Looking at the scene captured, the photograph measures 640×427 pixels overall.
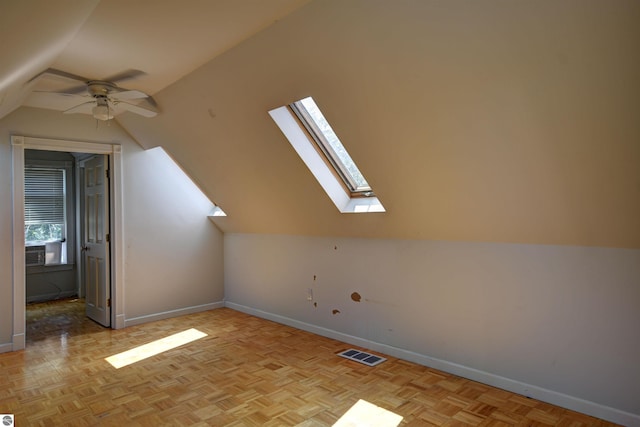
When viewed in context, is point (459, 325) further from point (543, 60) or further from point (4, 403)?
point (4, 403)

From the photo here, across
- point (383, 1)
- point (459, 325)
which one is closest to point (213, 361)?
point (459, 325)

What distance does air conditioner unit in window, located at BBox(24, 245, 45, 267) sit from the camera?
19.3ft

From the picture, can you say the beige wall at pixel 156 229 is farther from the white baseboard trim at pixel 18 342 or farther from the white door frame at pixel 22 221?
the white baseboard trim at pixel 18 342

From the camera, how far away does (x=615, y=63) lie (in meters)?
1.72

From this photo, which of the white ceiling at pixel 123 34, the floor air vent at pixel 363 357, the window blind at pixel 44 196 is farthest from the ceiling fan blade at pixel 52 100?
the floor air vent at pixel 363 357

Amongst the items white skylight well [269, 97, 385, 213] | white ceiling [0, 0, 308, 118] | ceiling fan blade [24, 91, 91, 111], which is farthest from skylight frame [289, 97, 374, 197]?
ceiling fan blade [24, 91, 91, 111]

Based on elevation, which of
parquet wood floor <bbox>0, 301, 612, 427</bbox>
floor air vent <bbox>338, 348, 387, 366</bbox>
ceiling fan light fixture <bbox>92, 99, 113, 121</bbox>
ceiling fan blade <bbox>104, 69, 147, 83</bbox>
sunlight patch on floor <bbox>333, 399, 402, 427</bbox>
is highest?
ceiling fan blade <bbox>104, 69, 147, 83</bbox>

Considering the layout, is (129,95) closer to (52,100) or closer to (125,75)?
(125,75)

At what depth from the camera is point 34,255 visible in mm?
5949

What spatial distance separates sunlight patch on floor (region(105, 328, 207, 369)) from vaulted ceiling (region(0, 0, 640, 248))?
6.75 feet

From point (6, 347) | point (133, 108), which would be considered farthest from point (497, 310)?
point (6, 347)

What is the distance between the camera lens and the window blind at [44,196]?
5.98 m

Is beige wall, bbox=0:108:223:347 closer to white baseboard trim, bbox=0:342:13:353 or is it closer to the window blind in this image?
white baseboard trim, bbox=0:342:13:353

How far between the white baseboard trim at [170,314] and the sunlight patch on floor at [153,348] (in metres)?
0.64
